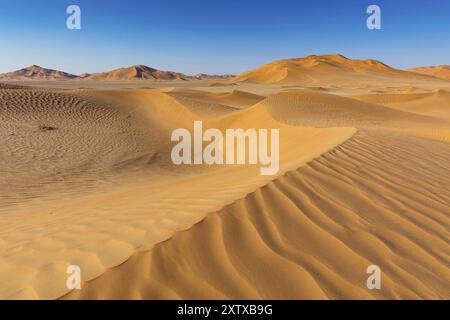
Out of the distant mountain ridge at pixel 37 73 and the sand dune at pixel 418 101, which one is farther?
the distant mountain ridge at pixel 37 73

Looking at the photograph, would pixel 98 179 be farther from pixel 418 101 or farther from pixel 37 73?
pixel 37 73

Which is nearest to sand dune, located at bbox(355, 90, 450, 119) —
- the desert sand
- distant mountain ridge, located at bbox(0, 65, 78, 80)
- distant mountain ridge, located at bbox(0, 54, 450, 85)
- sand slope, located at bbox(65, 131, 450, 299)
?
the desert sand

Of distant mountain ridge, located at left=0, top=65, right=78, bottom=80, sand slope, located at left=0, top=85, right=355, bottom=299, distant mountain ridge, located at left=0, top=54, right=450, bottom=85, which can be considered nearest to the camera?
sand slope, located at left=0, top=85, right=355, bottom=299

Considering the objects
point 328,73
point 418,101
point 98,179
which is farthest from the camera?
point 328,73

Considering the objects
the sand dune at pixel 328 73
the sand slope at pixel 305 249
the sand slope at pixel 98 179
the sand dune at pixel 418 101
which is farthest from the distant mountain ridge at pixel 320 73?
the sand slope at pixel 305 249

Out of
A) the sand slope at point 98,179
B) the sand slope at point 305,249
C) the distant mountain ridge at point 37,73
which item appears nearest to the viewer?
the sand slope at point 305,249


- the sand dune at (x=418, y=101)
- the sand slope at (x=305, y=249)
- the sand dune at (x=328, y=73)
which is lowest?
the sand slope at (x=305, y=249)

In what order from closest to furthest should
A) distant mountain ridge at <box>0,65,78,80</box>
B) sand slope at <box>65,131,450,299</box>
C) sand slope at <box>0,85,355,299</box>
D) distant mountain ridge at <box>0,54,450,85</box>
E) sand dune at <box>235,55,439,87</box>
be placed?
1. sand slope at <box>65,131,450,299</box>
2. sand slope at <box>0,85,355,299</box>
3. sand dune at <box>235,55,439,87</box>
4. distant mountain ridge at <box>0,54,450,85</box>
5. distant mountain ridge at <box>0,65,78,80</box>

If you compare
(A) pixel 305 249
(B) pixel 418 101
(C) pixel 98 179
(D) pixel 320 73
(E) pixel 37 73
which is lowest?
(C) pixel 98 179

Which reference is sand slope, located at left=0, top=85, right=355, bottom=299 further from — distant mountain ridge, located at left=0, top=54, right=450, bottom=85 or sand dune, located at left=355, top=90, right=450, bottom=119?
distant mountain ridge, located at left=0, top=54, right=450, bottom=85

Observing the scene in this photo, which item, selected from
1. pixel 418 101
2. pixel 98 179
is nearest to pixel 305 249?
pixel 98 179

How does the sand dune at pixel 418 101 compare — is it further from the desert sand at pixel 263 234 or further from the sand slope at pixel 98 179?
the desert sand at pixel 263 234

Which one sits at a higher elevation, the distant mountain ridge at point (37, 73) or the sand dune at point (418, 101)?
the distant mountain ridge at point (37, 73)

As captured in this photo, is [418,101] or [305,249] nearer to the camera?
[305,249]
